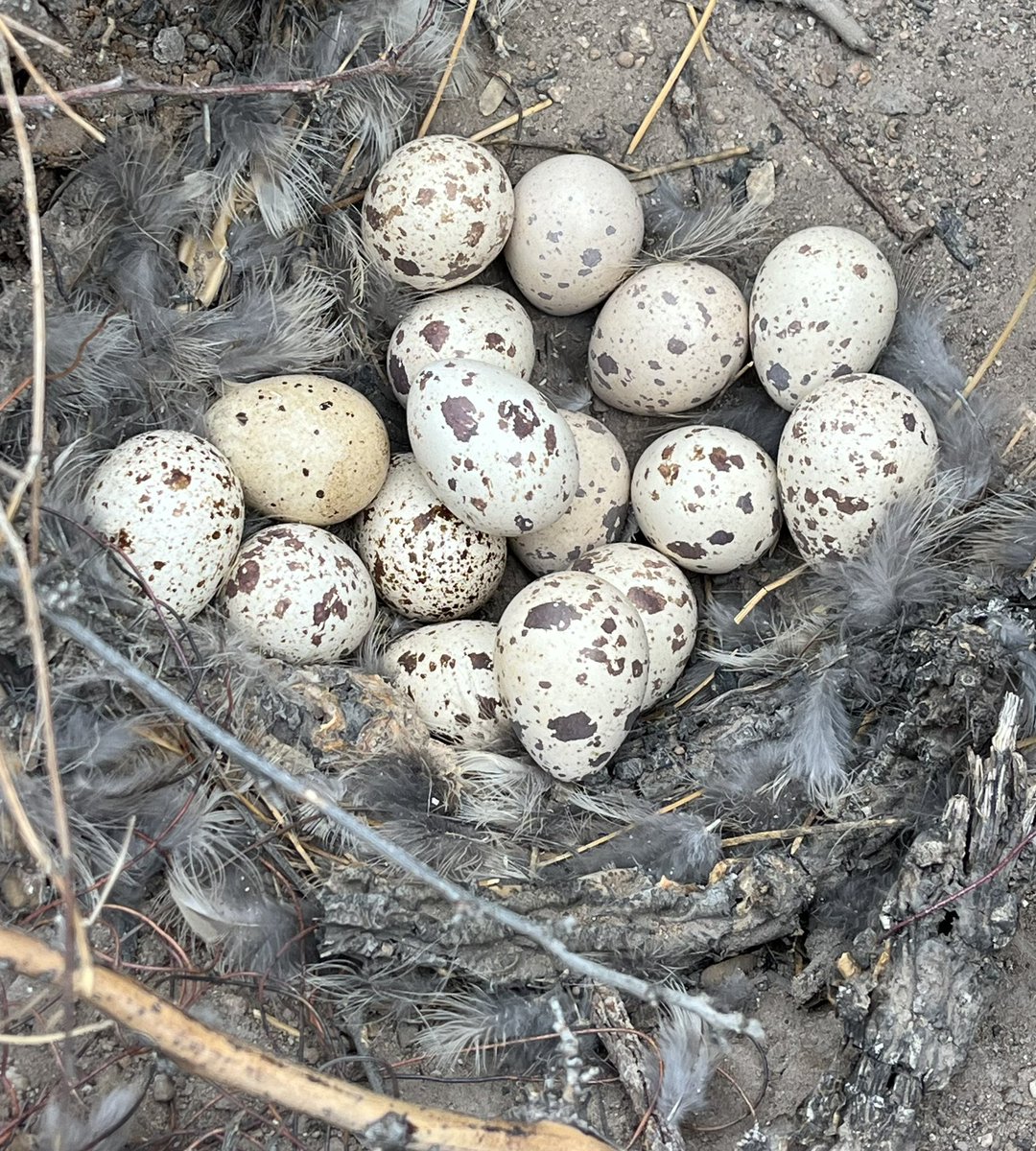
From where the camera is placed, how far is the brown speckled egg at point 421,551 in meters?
2.27

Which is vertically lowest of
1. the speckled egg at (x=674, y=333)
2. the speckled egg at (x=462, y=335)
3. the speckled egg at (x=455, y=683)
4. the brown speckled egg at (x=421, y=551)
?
the speckled egg at (x=455, y=683)

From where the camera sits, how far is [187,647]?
6.49 feet

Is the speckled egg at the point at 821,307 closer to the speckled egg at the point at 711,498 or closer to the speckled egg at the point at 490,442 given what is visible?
the speckled egg at the point at 711,498

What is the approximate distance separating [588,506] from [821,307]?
2.00ft

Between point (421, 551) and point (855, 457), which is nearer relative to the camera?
point (855, 457)

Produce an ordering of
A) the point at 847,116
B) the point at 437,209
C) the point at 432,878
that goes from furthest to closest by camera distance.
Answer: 1. the point at 847,116
2. the point at 437,209
3. the point at 432,878

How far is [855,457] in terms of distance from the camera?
2.12 meters

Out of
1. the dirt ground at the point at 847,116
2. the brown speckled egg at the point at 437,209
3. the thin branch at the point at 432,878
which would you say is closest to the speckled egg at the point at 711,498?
the dirt ground at the point at 847,116

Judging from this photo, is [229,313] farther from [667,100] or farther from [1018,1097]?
[1018,1097]

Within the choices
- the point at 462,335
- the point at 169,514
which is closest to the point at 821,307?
the point at 462,335

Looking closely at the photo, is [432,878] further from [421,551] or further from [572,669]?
[421,551]

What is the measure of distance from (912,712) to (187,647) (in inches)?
50.3

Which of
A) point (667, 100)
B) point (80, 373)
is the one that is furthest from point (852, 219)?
point (80, 373)

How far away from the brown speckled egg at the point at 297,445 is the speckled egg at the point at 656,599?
506 millimetres
